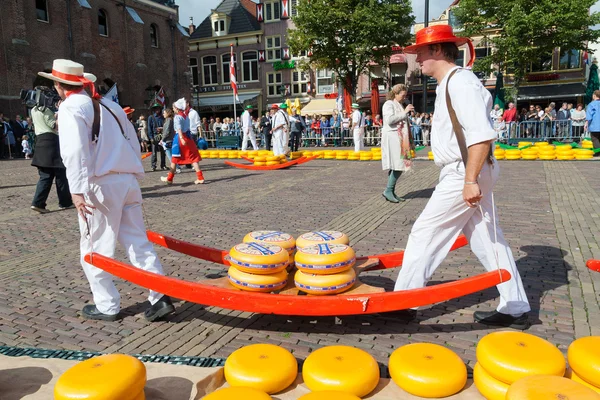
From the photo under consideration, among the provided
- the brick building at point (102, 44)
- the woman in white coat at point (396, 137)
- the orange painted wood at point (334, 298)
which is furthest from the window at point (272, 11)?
the orange painted wood at point (334, 298)

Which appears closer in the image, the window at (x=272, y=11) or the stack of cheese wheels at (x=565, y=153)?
the stack of cheese wheels at (x=565, y=153)

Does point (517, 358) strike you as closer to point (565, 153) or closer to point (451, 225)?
point (451, 225)

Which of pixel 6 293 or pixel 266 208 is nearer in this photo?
pixel 6 293

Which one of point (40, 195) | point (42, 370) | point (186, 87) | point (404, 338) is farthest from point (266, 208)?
point (186, 87)

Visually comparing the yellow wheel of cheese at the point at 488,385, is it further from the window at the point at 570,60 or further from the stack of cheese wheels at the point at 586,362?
the window at the point at 570,60

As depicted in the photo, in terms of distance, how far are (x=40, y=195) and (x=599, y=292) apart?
26.9 ft

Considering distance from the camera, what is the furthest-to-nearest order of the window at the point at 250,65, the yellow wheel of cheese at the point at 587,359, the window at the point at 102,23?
the window at the point at 250,65, the window at the point at 102,23, the yellow wheel of cheese at the point at 587,359

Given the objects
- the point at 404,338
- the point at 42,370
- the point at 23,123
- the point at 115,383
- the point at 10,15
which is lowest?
the point at 404,338

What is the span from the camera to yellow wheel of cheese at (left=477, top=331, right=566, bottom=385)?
223 cm

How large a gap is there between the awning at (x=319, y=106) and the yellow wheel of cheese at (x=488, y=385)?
127 feet

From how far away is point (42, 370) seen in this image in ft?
8.50

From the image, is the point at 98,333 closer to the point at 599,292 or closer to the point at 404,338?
the point at 404,338

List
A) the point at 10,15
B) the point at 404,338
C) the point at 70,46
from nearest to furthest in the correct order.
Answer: the point at 404,338, the point at 10,15, the point at 70,46

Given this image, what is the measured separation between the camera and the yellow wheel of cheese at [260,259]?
3.27 m
